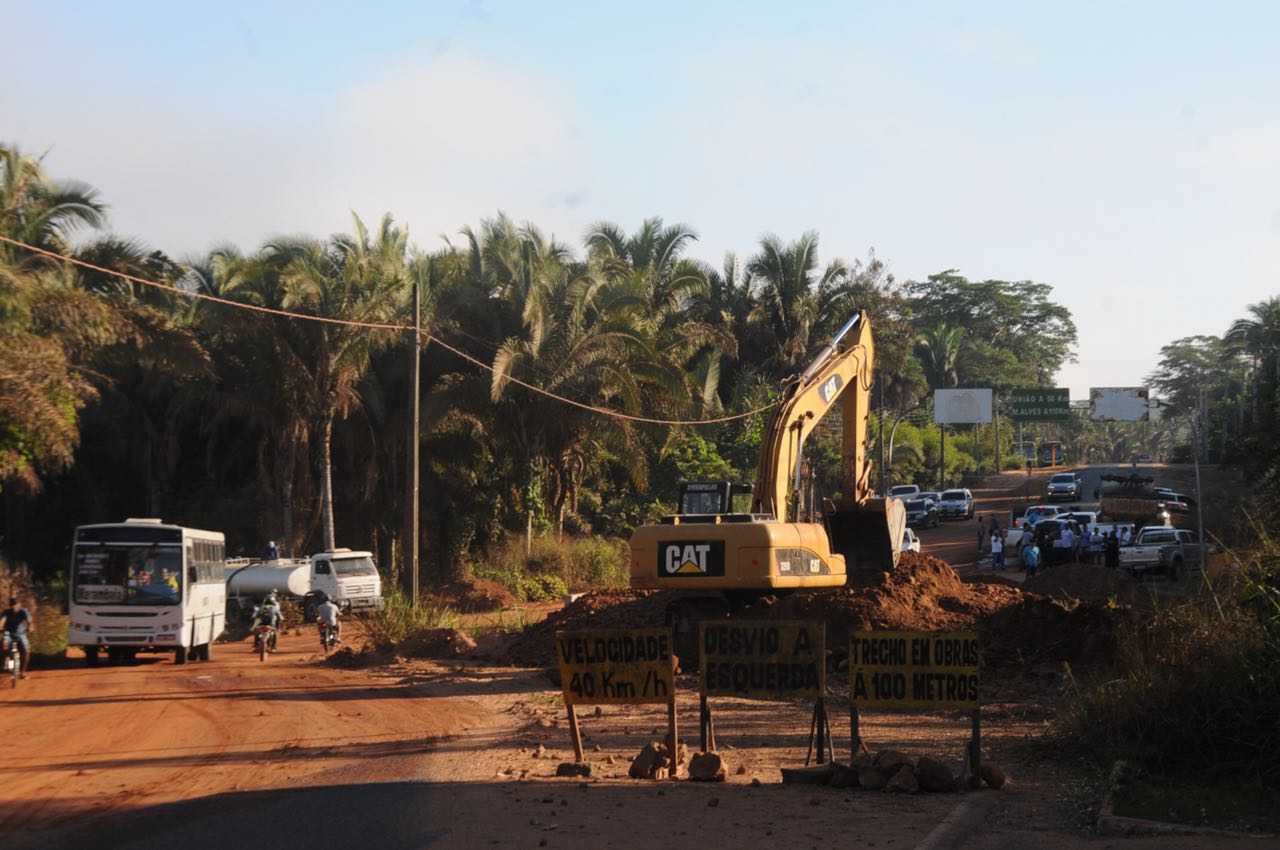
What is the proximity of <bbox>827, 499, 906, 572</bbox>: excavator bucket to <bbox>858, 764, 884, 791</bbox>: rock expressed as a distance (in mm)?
12978

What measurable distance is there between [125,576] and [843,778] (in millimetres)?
18385

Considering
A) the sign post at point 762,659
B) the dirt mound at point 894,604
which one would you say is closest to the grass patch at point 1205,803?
the sign post at point 762,659

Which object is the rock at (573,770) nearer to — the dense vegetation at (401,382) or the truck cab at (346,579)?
the dense vegetation at (401,382)

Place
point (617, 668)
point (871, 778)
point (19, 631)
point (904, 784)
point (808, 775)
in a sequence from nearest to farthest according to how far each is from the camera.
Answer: point (904, 784) < point (871, 778) < point (808, 775) < point (617, 668) < point (19, 631)

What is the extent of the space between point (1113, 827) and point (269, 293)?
34.1 metres

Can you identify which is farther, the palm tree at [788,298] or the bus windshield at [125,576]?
the palm tree at [788,298]

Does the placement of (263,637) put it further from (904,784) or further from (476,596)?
(904,784)

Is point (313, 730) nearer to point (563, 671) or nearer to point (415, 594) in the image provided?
point (563, 671)

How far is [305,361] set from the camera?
39500 mm

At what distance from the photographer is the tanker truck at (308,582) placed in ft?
123

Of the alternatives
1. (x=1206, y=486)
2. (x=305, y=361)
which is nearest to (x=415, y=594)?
(x=305, y=361)

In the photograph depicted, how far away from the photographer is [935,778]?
1184 cm

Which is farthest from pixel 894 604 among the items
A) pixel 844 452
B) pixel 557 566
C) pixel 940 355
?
pixel 940 355

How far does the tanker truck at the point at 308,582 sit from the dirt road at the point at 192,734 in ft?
40.1
